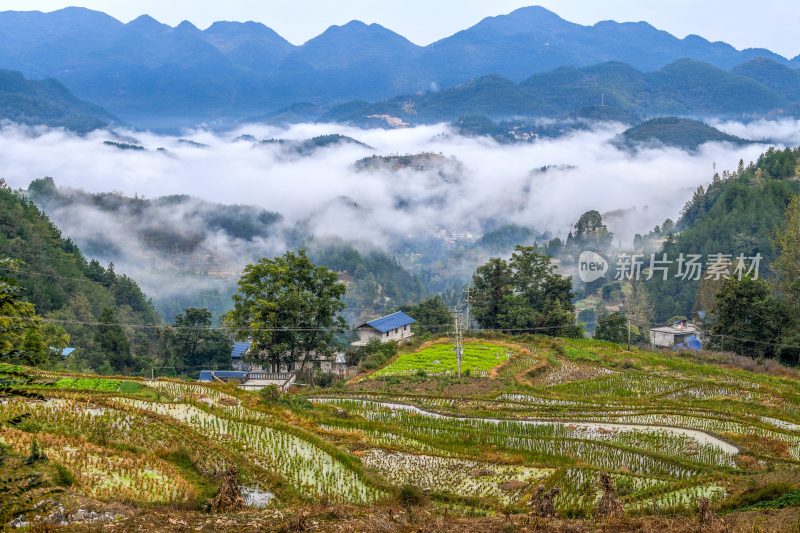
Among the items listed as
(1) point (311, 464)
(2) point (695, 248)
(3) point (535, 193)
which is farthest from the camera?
(3) point (535, 193)

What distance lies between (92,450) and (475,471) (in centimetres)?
756

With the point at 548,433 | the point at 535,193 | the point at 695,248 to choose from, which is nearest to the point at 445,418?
the point at 548,433

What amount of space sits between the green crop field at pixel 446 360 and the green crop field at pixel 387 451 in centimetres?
571

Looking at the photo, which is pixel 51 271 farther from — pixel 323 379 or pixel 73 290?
pixel 323 379

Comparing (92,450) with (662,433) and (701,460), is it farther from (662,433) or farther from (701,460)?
(662,433)

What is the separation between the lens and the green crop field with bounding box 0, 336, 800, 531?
39.4 feet

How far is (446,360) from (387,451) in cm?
2016

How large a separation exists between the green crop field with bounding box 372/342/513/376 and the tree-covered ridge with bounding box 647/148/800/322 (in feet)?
126

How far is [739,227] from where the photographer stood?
8025 centimetres

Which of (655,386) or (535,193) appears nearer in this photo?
(655,386)

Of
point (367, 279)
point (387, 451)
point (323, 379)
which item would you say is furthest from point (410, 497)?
point (367, 279)

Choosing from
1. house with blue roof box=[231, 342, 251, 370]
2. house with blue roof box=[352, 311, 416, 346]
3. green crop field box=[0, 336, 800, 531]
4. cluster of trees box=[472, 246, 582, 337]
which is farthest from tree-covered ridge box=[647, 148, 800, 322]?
green crop field box=[0, 336, 800, 531]

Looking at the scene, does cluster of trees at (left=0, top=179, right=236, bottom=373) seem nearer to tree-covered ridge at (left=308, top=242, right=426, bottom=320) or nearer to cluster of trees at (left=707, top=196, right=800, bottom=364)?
tree-covered ridge at (left=308, top=242, right=426, bottom=320)

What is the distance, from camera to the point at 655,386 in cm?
3141
